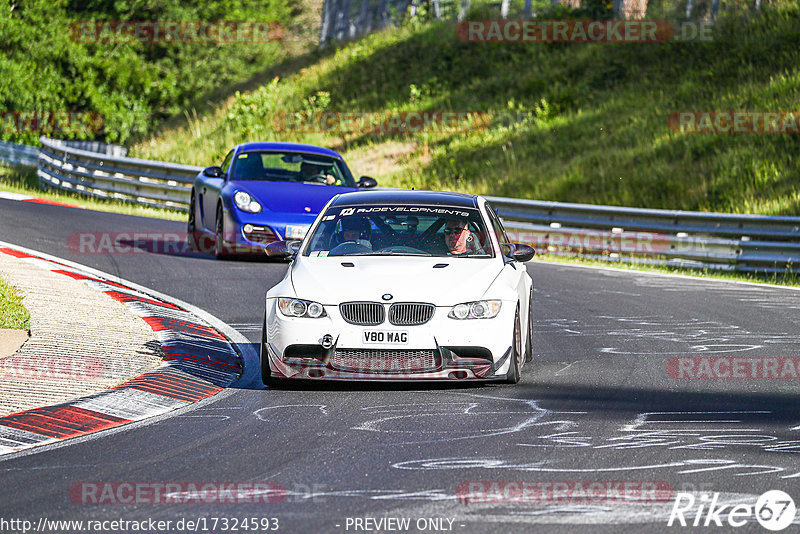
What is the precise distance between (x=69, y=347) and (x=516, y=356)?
3.41 metres

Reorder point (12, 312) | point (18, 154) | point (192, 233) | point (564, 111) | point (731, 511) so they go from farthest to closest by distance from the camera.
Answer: point (18, 154) → point (564, 111) → point (192, 233) → point (12, 312) → point (731, 511)

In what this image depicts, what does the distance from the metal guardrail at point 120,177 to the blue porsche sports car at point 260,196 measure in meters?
6.87

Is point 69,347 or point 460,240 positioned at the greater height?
point 460,240

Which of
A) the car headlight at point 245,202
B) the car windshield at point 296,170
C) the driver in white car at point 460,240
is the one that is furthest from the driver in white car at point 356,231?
the car windshield at point 296,170

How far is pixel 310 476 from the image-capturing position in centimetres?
601

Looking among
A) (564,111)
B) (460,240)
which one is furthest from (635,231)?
(564,111)

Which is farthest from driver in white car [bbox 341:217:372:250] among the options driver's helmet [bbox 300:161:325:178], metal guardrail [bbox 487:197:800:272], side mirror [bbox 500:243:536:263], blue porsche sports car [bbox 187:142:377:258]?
metal guardrail [bbox 487:197:800:272]

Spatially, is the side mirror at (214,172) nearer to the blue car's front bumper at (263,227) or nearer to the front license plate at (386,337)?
the blue car's front bumper at (263,227)

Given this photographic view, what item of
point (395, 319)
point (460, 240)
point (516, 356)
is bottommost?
point (516, 356)

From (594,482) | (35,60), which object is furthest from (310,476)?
(35,60)

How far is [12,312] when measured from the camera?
10062 millimetres

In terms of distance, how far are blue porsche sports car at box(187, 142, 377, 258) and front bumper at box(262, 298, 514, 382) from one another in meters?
7.18

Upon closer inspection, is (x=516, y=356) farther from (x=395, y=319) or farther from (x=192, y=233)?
(x=192, y=233)

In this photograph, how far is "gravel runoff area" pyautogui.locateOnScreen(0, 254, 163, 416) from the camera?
8141 millimetres
